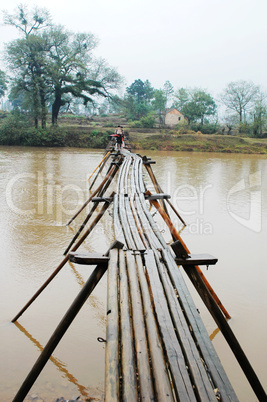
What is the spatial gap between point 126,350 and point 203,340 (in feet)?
1.17

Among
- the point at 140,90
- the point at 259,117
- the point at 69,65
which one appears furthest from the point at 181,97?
the point at 69,65

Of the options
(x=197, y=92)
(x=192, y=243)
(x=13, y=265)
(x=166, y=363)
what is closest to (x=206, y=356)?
(x=166, y=363)

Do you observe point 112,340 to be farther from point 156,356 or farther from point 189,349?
point 189,349

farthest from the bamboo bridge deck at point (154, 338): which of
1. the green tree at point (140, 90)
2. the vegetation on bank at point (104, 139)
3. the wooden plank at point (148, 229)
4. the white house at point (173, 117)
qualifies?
the green tree at point (140, 90)

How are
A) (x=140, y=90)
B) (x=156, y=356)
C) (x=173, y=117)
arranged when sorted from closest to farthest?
1. (x=156, y=356)
2. (x=173, y=117)
3. (x=140, y=90)

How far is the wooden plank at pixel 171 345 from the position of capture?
3.91 ft

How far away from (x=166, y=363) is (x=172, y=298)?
40 centimetres

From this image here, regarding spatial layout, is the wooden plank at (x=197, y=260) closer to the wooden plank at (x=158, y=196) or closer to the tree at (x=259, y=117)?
the wooden plank at (x=158, y=196)

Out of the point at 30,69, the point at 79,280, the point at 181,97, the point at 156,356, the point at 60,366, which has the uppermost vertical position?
the point at 181,97

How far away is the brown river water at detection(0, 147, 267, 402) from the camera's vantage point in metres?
2.24

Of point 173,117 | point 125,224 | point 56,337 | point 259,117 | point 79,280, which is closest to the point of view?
point 56,337

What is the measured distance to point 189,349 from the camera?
137cm

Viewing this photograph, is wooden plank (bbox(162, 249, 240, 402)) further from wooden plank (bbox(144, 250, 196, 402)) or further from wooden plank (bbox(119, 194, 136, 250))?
wooden plank (bbox(119, 194, 136, 250))

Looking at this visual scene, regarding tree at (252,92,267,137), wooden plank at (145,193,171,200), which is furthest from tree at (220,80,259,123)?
wooden plank at (145,193,171,200)
